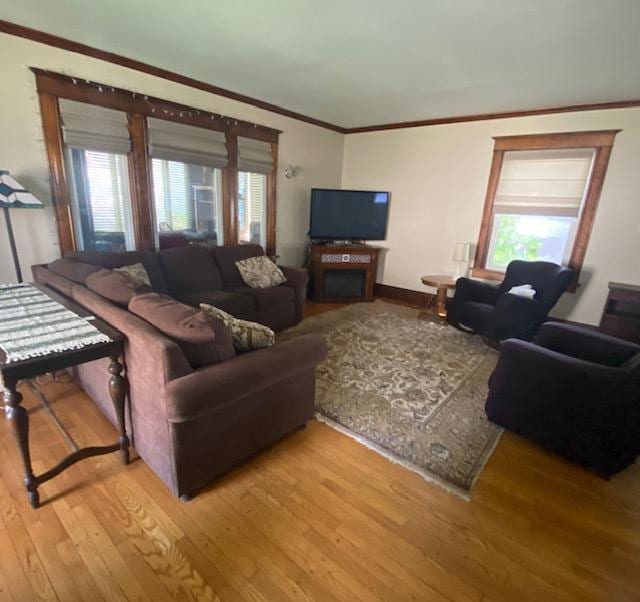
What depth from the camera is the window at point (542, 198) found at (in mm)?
3770

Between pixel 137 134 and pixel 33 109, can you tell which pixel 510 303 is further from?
pixel 33 109

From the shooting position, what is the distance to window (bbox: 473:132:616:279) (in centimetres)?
377

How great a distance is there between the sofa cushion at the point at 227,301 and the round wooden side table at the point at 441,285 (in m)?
2.26

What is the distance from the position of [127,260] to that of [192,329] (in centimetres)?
207

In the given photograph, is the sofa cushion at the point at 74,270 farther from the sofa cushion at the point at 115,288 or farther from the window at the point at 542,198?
the window at the point at 542,198

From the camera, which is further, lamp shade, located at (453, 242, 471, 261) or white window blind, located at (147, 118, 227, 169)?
lamp shade, located at (453, 242, 471, 261)

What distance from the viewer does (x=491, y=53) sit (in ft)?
8.37

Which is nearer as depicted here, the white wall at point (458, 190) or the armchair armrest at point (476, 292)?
the white wall at point (458, 190)

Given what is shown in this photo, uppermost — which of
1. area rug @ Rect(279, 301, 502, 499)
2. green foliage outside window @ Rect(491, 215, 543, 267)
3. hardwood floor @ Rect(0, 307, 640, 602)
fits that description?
green foliage outside window @ Rect(491, 215, 543, 267)

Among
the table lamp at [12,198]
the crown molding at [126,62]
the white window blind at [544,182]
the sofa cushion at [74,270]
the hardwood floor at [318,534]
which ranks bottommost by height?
the hardwood floor at [318,534]

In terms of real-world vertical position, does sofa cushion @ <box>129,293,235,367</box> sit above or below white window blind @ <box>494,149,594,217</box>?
below

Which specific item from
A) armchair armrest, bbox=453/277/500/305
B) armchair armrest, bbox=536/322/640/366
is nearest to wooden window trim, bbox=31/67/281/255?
armchair armrest, bbox=453/277/500/305

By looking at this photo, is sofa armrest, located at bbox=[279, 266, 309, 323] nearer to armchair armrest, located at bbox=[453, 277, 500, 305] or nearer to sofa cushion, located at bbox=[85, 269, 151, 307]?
armchair armrest, located at bbox=[453, 277, 500, 305]

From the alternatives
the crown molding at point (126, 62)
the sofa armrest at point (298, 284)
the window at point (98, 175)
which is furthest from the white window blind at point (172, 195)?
the sofa armrest at point (298, 284)
